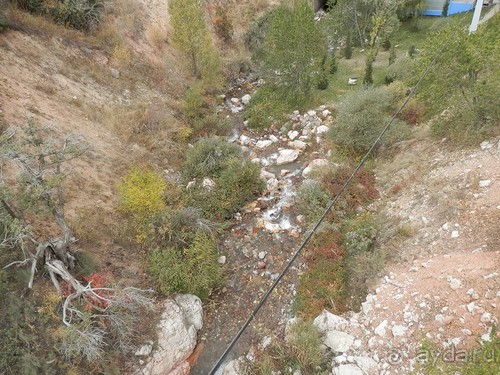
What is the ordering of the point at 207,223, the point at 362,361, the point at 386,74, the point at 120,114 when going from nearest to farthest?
the point at 362,361
the point at 207,223
the point at 120,114
the point at 386,74

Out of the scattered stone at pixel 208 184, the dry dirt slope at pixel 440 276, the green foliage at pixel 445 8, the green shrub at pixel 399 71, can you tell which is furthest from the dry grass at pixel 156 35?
the green foliage at pixel 445 8

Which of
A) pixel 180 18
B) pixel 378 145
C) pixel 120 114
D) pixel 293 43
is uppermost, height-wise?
pixel 180 18

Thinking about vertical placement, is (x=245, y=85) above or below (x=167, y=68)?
below

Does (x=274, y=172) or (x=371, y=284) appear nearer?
(x=371, y=284)

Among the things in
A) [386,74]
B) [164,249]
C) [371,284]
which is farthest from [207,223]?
[386,74]

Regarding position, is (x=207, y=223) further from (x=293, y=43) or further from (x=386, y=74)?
(x=386, y=74)

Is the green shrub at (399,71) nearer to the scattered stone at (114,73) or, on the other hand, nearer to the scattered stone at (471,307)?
the scattered stone at (471,307)

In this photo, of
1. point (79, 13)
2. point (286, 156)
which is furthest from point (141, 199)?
point (79, 13)
